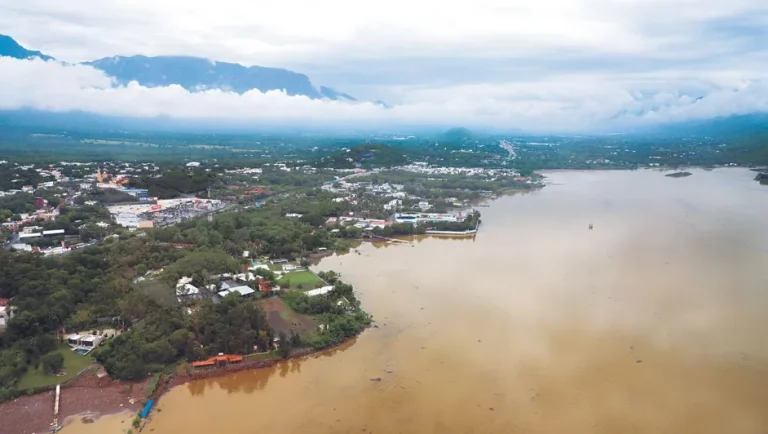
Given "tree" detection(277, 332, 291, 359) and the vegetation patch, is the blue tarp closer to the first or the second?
"tree" detection(277, 332, 291, 359)

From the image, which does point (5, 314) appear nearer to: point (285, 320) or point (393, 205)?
point (285, 320)

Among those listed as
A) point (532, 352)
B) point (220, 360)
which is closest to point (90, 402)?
point (220, 360)

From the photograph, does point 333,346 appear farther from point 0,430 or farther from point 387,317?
point 0,430

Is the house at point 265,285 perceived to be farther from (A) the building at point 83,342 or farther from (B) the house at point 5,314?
(B) the house at point 5,314

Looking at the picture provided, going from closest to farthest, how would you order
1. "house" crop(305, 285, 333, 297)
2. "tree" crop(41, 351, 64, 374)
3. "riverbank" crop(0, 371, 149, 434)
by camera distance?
"riverbank" crop(0, 371, 149, 434)
"tree" crop(41, 351, 64, 374)
"house" crop(305, 285, 333, 297)

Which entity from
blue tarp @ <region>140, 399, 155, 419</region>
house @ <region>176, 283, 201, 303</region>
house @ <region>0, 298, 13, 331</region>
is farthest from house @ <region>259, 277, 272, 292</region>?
house @ <region>0, 298, 13, 331</region>

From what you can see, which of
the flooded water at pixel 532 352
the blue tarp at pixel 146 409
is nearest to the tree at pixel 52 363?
the flooded water at pixel 532 352

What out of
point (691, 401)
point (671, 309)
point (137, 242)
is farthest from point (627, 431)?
point (137, 242)
